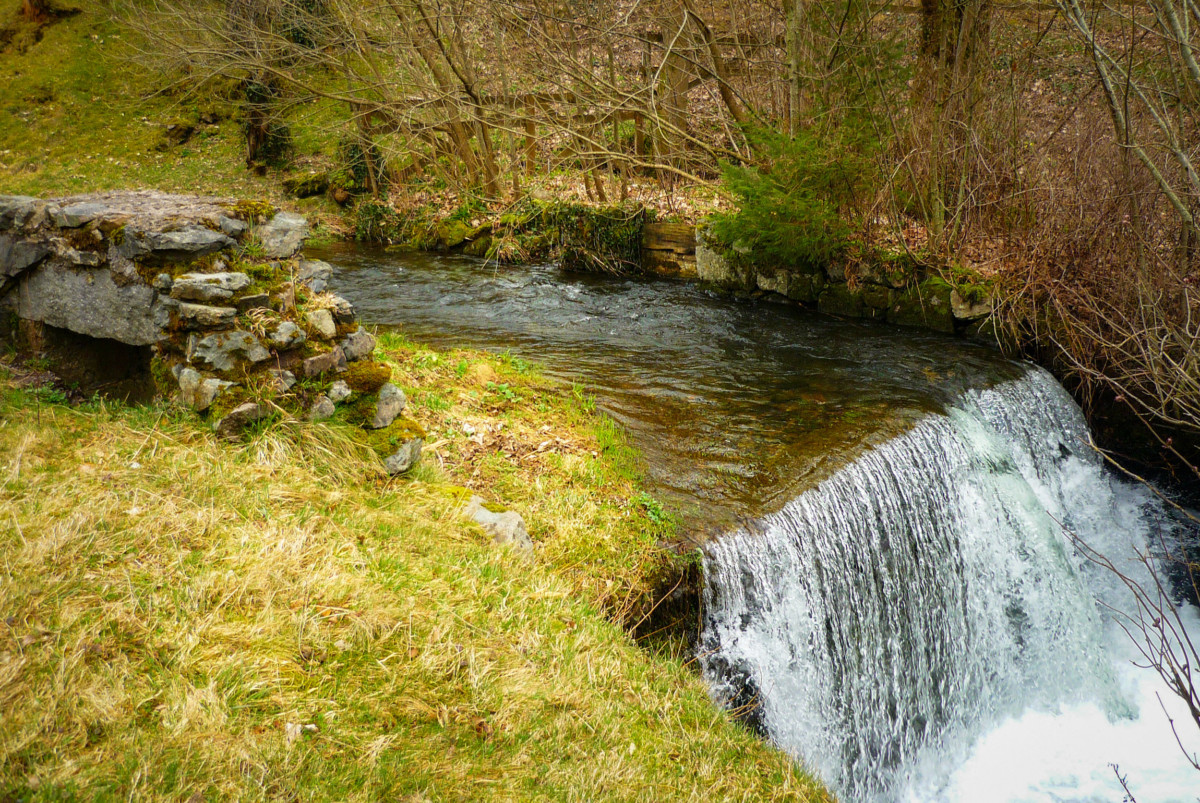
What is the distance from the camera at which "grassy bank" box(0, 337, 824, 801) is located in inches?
96.7

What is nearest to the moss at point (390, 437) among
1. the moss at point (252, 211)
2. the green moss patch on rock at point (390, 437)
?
Answer: the green moss patch on rock at point (390, 437)

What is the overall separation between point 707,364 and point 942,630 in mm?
3465

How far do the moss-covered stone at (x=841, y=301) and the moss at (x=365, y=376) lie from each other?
675 cm

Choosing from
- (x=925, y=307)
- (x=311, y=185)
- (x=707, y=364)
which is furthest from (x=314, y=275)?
(x=311, y=185)

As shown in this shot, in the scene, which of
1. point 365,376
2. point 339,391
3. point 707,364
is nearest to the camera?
point 339,391

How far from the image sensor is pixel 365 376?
4637 millimetres

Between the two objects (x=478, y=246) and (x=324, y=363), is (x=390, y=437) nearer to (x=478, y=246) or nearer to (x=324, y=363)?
(x=324, y=363)

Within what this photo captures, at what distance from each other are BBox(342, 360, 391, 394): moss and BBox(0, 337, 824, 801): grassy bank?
40cm

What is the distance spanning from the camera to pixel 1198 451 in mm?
7488

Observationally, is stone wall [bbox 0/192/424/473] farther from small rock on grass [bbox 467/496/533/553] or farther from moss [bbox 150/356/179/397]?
small rock on grass [bbox 467/496/533/553]

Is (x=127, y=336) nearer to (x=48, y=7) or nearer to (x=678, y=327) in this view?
(x=678, y=327)

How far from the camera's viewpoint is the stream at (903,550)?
4.58 meters

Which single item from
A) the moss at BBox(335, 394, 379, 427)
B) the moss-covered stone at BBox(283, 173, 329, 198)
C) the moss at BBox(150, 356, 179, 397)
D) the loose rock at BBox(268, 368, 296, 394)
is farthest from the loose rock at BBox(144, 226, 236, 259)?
the moss-covered stone at BBox(283, 173, 329, 198)

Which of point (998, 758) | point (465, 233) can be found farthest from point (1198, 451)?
point (465, 233)
